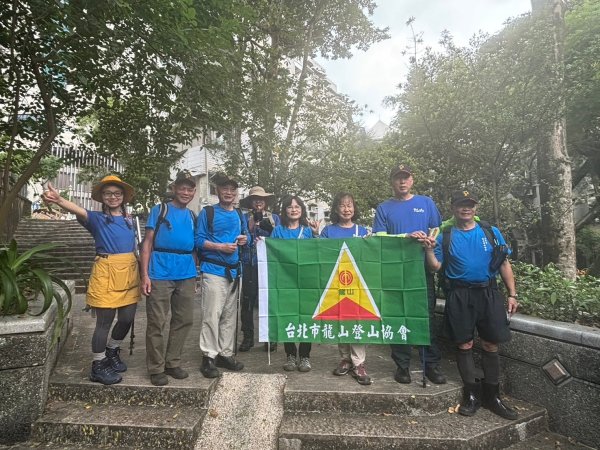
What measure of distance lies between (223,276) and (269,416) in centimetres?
140

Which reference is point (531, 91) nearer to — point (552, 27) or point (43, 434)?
point (552, 27)

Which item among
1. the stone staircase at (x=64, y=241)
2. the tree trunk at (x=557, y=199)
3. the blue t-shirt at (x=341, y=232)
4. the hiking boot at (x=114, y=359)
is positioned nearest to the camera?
the hiking boot at (x=114, y=359)

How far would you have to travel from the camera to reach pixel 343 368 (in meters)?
3.93

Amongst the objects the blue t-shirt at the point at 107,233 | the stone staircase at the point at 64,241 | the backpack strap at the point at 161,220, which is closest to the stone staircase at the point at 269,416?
the blue t-shirt at the point at 107,233

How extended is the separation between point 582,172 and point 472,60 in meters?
14.8

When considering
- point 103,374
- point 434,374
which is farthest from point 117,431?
point 434,374

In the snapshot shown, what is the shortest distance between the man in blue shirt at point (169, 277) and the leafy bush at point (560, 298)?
3496 millimetres

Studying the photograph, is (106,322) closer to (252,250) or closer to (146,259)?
(146,259)

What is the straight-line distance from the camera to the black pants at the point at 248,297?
5070mm

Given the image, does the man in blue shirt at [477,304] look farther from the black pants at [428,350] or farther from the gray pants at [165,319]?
the gray pants at [165,319]

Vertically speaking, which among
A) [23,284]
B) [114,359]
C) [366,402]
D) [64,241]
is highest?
[64,241]

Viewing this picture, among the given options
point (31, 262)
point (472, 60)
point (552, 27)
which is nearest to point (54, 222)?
point (31, 262)

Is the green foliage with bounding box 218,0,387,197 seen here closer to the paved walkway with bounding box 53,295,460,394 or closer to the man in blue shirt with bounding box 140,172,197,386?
the man in blue shirt with bounding box 140,172,197,386

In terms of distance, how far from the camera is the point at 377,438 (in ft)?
9.95
